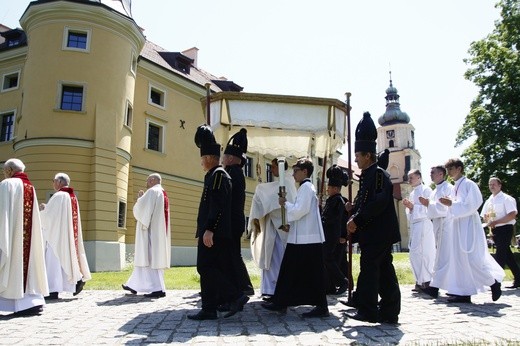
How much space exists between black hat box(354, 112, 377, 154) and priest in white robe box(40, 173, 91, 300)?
548 cm

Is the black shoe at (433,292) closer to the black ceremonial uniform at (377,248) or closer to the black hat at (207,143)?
the black ceremonial uniform at (377,248)

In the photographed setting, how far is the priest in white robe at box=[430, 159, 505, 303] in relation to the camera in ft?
22.6

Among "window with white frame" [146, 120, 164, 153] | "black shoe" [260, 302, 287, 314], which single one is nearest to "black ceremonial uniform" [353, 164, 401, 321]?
"black shoe" [260, 302, 287, 314]

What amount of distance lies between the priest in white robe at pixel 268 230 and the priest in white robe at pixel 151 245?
82.9 inches

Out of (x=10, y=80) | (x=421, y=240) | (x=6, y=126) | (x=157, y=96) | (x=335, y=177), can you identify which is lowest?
(x=421, y=240)

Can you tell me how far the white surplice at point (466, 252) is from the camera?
6.92m

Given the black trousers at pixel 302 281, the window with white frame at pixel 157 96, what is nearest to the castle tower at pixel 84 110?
the window with white frame at pixel 157 96

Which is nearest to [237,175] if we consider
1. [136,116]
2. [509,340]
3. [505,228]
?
[509,340]

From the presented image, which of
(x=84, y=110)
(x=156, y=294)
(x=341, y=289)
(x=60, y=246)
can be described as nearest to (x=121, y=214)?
(x=84, y=110)

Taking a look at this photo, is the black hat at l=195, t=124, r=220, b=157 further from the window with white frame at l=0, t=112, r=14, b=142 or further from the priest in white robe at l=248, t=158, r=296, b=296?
the window with white frame at l=0, t=112, r=14, b=142

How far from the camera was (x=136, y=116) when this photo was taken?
24359 mm

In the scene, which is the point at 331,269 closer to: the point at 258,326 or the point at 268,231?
the point at 268,231

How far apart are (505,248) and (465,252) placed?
1.99 m

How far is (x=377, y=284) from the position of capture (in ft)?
16.5
